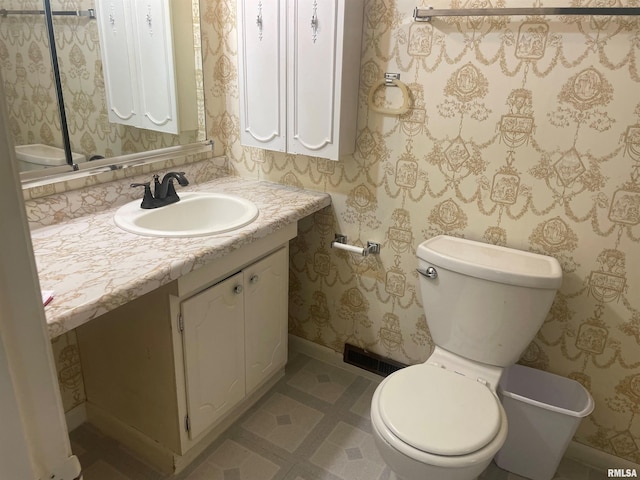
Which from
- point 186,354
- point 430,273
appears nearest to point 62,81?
point 186,354

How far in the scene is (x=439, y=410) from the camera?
54.2 inches

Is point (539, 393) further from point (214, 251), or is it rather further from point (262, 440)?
point (214, 251)

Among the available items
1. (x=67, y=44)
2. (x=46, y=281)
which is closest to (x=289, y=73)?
(x=67, y=44)

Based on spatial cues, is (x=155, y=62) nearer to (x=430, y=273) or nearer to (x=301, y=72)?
(x=301, y=72)

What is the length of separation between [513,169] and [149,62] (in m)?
1.40

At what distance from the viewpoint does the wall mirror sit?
145cm

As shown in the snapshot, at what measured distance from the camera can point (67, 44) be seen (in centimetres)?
155

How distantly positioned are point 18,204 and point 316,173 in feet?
5.50

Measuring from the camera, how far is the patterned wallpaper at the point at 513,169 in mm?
1453

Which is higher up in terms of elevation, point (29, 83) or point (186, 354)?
point (29, 83)

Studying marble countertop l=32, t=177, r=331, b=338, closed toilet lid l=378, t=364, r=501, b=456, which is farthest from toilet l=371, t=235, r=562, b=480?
marble countertop l=32, t=177, r=331, b=338

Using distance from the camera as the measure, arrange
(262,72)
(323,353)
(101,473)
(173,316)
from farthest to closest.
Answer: (323,353) → (262,72) → (101,473) → (173,316)

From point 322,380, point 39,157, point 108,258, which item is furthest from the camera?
point 322,380

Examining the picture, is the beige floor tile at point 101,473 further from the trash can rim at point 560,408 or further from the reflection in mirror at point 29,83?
the trash can rim at point 560,408
